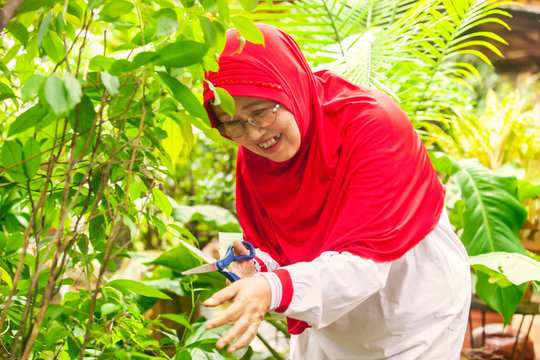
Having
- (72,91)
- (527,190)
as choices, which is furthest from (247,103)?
(527,190)

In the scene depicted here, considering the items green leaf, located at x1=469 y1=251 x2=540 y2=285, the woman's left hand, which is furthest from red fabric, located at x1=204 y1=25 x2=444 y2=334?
green leaf, located at x1=469 y1=251 x2=540 y2=285

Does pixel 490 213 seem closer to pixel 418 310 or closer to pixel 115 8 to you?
pixel 418 310

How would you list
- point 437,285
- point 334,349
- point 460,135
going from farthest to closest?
point 460,135 < point 334,349 < point 437,285

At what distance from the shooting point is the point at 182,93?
0.73m

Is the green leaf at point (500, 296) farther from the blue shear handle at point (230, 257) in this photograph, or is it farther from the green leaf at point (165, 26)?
the green leaf at point (165, 26)

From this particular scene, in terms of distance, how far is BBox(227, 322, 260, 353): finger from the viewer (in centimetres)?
72

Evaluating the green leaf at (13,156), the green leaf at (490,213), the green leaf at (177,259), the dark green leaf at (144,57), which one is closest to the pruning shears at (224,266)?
the green leaf at (13,156)

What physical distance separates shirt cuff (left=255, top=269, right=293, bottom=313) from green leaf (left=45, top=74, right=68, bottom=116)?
0.41 m

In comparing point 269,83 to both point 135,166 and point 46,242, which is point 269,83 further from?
point 46,242

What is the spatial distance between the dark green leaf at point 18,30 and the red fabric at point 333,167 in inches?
13.7

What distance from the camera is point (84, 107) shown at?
74cm

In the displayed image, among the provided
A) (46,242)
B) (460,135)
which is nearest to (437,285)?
(46,242)

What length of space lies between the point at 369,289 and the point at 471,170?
1285mm

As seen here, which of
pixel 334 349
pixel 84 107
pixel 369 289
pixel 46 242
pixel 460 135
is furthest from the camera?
pixel 460 135
